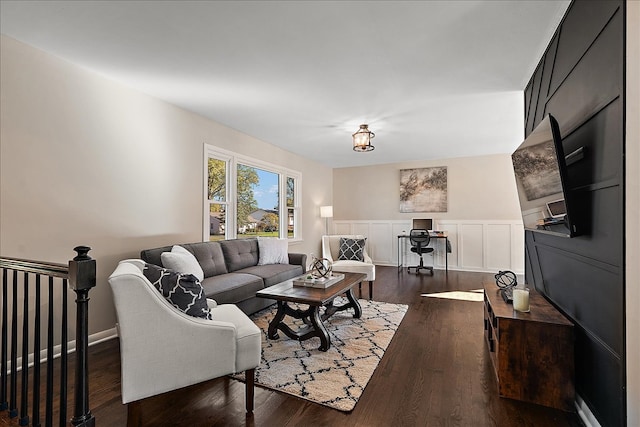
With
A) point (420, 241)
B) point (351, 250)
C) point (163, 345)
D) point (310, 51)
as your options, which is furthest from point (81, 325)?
point (420, 241)

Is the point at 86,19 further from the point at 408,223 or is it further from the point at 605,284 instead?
the point at 408,223

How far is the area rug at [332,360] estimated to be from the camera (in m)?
2.01

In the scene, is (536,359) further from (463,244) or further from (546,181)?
(463,244)

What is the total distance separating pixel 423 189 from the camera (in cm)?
685

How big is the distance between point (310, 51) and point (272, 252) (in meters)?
2.77

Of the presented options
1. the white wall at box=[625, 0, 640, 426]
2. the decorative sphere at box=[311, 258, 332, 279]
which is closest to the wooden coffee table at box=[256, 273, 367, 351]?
the decorative sphere at box=[311, 258, 332, 279]

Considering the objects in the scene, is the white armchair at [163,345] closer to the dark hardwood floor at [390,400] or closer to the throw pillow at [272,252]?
the dark hardwood floor at [390,400]

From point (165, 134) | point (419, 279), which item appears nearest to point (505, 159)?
point (419, 279)

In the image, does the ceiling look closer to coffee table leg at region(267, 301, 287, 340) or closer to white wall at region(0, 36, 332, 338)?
white wall at region(0, 36, 332, 338)

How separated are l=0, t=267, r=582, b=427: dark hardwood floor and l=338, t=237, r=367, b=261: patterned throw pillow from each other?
2725mm

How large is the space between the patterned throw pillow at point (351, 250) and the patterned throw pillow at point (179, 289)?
12.8 feet

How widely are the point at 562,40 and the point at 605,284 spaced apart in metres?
1.64

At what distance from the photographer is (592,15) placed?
1639 millimetres

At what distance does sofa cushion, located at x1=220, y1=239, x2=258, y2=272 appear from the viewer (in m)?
3.86
